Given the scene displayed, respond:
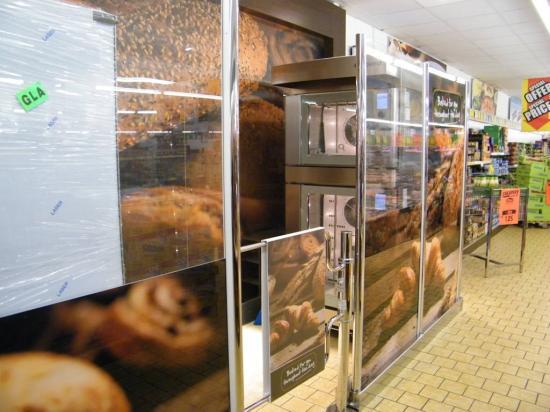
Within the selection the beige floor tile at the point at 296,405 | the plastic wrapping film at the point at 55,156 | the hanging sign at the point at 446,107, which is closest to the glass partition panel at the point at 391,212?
the hanging sign at the point at 446,107

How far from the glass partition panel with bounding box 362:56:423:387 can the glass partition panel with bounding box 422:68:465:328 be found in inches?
8.7

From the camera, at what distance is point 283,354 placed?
7.59 ft

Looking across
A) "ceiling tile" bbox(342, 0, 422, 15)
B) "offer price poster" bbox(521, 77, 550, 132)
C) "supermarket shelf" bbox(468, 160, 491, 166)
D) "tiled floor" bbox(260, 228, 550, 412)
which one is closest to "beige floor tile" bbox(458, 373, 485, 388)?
"tiled floor" bbox(260, 228, 550, 412)

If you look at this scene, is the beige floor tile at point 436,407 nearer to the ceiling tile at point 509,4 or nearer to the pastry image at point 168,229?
the pastry image at point 168,229

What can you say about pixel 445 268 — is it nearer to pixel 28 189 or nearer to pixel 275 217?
pixel 275 217

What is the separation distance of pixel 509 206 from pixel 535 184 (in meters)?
4.97

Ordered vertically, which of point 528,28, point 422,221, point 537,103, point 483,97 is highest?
point 528,28

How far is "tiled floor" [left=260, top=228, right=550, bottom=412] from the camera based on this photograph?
2.92m

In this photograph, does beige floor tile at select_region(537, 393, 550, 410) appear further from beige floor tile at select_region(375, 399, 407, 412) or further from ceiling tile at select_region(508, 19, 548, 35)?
ceiling tile at select_region(508, 19, 548, 35)

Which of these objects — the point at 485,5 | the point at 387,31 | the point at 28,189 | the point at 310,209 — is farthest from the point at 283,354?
the point at 387,31

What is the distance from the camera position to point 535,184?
33.0ft

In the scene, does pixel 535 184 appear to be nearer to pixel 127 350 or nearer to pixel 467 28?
pixel 467 28

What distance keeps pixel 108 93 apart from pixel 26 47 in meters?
0.28

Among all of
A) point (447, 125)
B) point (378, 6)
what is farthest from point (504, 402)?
point (378, 6)
